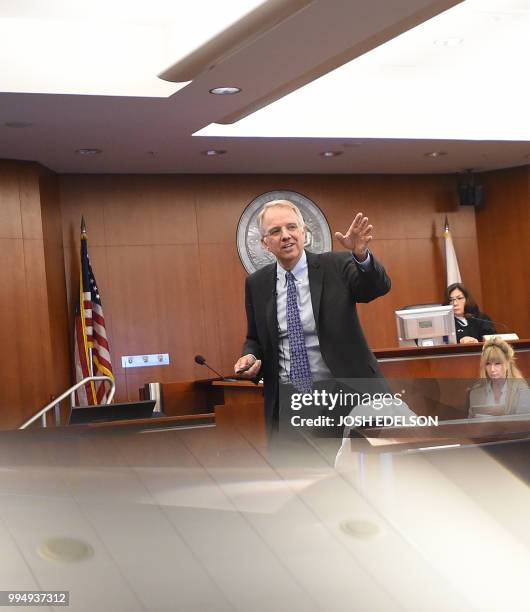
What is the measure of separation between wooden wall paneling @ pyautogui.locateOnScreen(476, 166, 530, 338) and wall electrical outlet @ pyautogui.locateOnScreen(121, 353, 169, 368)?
3947 mm

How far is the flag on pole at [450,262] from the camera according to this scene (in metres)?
9.91

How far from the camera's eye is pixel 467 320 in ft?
27.3

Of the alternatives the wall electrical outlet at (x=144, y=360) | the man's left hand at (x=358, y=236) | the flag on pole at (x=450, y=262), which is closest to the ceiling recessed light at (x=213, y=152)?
the wall electrical outlet at (x=144, y=360)

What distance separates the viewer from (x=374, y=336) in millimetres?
9719

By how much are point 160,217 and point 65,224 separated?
0.96m

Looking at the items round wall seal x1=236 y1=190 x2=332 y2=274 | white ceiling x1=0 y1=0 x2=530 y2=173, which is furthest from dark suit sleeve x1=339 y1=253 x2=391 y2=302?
round wall seal x1=236 y1=190 x2=332 y2=274

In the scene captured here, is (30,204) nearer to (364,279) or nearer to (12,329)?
(12,329)

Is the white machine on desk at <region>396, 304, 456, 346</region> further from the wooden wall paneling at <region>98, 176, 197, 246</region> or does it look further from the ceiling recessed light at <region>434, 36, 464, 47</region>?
the wooden wall paneling at <region>98, 176, 197, 246</region>

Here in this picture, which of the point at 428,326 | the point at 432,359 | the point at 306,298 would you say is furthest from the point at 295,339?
the point at 428,326

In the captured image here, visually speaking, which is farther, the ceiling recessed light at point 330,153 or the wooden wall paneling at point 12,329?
the ceiling recessed light at point 330,153

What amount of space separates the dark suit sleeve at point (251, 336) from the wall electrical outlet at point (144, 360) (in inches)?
234

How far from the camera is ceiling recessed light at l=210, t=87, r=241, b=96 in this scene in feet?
20.4

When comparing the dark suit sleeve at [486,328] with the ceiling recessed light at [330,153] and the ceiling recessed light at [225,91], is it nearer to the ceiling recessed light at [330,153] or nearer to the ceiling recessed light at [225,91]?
the ceiling recessed light at [330,153]

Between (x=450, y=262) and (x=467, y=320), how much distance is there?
172 cm
